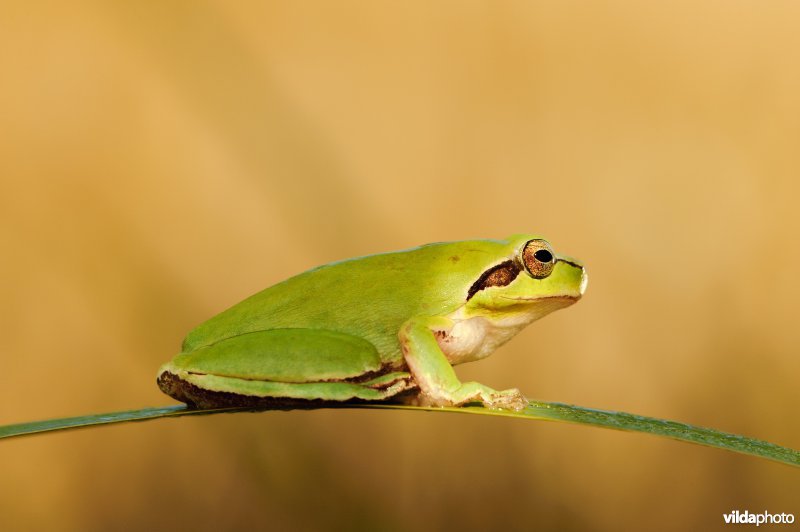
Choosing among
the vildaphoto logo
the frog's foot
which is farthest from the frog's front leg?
the vildaphoto logo

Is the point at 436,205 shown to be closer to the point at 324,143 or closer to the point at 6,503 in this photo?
the point at 324,143

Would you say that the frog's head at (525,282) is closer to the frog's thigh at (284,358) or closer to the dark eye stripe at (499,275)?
the dark eye stripe at (499,275)

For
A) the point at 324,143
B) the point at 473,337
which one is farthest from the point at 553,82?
the point at 473,337

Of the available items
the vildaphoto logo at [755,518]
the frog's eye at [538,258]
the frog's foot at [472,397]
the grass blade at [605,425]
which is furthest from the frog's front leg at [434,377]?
the vildaphoto logo at [755,518]

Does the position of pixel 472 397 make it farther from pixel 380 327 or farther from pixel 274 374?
pixel 274 374

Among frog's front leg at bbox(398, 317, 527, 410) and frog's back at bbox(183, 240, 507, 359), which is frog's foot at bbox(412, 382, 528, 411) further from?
frog's back at bbox(183, 240, 507, 359)
